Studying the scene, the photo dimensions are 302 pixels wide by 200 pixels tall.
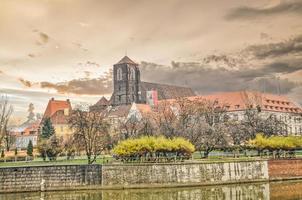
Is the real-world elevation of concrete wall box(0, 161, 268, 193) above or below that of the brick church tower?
below

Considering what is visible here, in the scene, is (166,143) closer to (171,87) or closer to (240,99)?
(240,99)

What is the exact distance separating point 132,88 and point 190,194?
11747 centimetres

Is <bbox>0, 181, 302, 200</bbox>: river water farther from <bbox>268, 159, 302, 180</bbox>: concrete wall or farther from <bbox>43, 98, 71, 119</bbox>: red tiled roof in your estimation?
<bbox>43, 98, 71, 119</bbox>: red tiled roof

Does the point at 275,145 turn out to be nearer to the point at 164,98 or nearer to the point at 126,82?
the point at 164,98

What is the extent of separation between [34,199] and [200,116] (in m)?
49.9

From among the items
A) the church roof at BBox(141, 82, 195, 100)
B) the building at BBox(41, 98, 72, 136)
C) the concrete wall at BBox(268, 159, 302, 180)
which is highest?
the church roof at BBox(141, 82, 195, 100)

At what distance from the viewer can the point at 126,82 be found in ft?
502

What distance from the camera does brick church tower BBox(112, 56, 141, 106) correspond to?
153 m

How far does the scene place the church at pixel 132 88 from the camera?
151000mm

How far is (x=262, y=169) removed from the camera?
49.2 metres

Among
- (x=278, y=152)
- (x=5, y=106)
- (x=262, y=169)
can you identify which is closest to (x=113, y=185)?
(x=262, y=169)

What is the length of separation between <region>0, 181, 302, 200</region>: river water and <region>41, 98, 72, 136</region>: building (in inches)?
2945

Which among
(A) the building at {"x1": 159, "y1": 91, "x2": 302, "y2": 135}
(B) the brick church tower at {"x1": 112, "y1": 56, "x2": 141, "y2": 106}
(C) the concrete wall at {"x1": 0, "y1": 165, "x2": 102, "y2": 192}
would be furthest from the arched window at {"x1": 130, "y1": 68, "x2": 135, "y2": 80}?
(C) the concrete wall at {"x1": 0, "y1": 165, "x2": 102, "y2": 192}

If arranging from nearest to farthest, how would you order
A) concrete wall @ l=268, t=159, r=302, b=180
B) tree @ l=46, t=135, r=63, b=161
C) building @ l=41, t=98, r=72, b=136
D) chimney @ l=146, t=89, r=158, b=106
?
concrete wall @ l=268, t=159, r=302, b=180 → tree @ l=46, t=135, r=63, b=161 → building @ l=41, t=98, r=72, b=136 → chimney @ l=146, t=89, r=158, b=106
